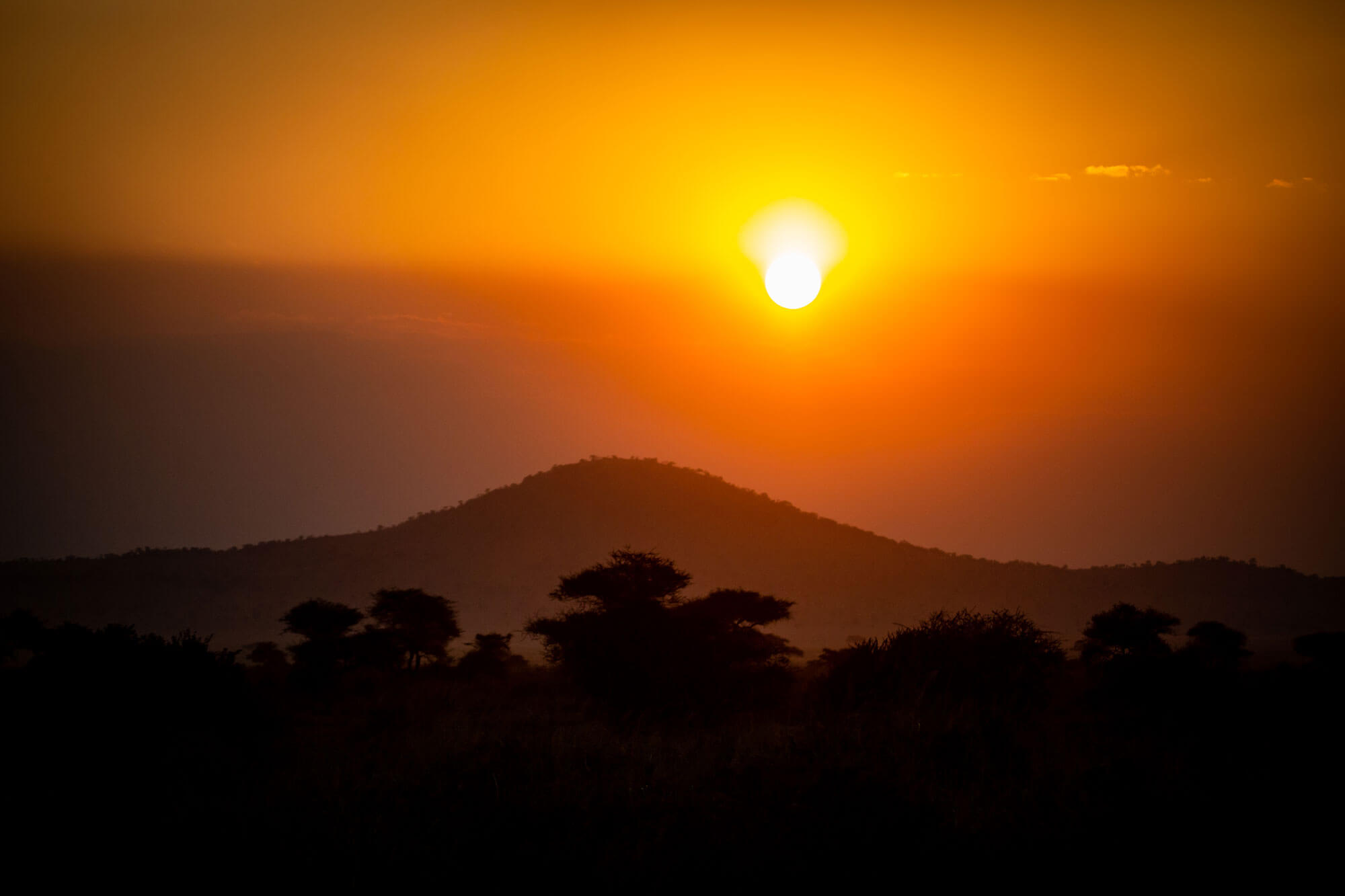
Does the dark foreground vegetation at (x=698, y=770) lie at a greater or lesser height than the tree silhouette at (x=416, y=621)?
lesser

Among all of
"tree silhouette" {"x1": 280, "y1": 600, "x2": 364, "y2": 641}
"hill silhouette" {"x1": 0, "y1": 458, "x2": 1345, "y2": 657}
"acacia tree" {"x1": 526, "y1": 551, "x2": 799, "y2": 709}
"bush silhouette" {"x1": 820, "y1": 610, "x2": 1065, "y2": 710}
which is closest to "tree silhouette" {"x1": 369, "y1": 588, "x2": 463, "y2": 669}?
"tree silhouette" {"x1": 280, "y1": 600, "x2": 364, "y2": 641}

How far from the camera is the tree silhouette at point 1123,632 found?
34.1m

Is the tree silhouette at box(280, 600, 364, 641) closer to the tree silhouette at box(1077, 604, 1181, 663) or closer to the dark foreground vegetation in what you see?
the dark foreground vegetation

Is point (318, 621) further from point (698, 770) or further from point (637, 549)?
point (637, 549)

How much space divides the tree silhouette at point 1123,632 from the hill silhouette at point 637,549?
60.5 metres

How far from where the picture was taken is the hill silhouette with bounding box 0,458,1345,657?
352ft

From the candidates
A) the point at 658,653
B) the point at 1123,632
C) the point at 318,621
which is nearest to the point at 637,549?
the point at 318,621

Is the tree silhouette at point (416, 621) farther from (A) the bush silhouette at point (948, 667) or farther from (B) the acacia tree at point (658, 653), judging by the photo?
(A) the bush silhouette at point (948, 667)

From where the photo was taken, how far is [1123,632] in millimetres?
34781

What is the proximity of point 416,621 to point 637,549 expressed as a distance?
267 feet

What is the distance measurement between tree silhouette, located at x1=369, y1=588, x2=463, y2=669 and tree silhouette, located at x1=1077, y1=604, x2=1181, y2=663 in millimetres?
22619

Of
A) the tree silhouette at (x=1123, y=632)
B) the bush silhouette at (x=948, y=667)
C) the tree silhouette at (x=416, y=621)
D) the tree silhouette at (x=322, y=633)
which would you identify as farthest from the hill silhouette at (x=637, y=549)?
the bush silhouette at (x=948, y=667)

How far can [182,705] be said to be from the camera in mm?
14125

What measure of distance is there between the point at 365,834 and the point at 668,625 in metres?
14.0
